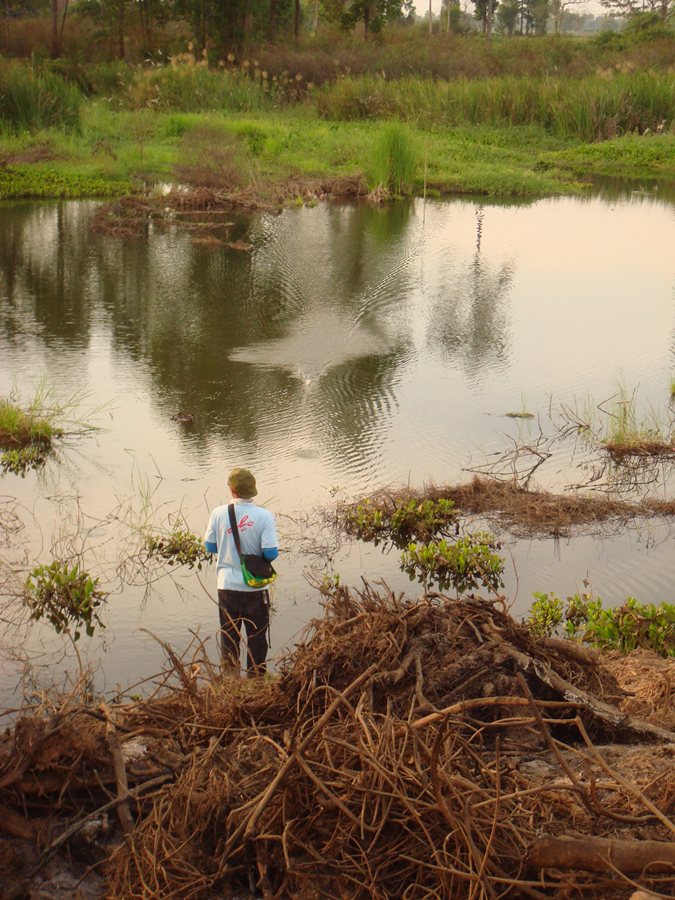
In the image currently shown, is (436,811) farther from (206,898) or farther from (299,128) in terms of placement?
(299,128)

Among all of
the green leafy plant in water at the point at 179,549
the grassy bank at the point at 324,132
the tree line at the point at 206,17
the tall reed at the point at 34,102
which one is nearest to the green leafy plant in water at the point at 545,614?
the green leafy plant in water at the point at 179,549

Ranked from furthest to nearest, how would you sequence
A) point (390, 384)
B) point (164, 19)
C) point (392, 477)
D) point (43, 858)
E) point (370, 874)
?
point (164, 19)
point (390, 384)
point (392, 477)
point (43, 858)
point (370, 874)

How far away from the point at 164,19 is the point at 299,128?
16.5 meters

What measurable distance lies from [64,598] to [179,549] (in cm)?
110

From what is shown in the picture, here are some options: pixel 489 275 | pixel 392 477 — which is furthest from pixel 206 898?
pixel 489 275

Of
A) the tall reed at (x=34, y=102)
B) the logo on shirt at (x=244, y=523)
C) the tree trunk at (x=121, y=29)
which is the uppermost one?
the tree trunk at (x=121, y=29)

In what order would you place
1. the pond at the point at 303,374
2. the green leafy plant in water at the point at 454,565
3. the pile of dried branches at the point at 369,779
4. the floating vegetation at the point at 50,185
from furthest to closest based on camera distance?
the floating vegetation at the point at 50,185 < the pond at the point at 303,374 < the green leafy plant in water at the point at 454,565 < the pile of dried branches at the point at 369,779

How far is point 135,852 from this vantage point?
4.04 metres

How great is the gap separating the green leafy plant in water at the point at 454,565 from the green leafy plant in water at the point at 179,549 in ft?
5.15

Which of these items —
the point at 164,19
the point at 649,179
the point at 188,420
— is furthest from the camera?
the point at 164,19

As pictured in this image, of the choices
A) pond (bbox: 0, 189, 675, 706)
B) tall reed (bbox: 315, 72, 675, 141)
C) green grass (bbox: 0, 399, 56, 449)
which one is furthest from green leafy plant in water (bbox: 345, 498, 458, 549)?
tall reed (bbox: 315, 72, 675, 141)

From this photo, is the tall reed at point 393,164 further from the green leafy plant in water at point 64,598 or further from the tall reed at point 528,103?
the green leafy plant in water at point 64,598

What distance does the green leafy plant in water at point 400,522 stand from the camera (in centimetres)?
877

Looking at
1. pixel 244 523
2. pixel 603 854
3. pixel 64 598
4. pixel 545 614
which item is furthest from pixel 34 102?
pixel 603 854
